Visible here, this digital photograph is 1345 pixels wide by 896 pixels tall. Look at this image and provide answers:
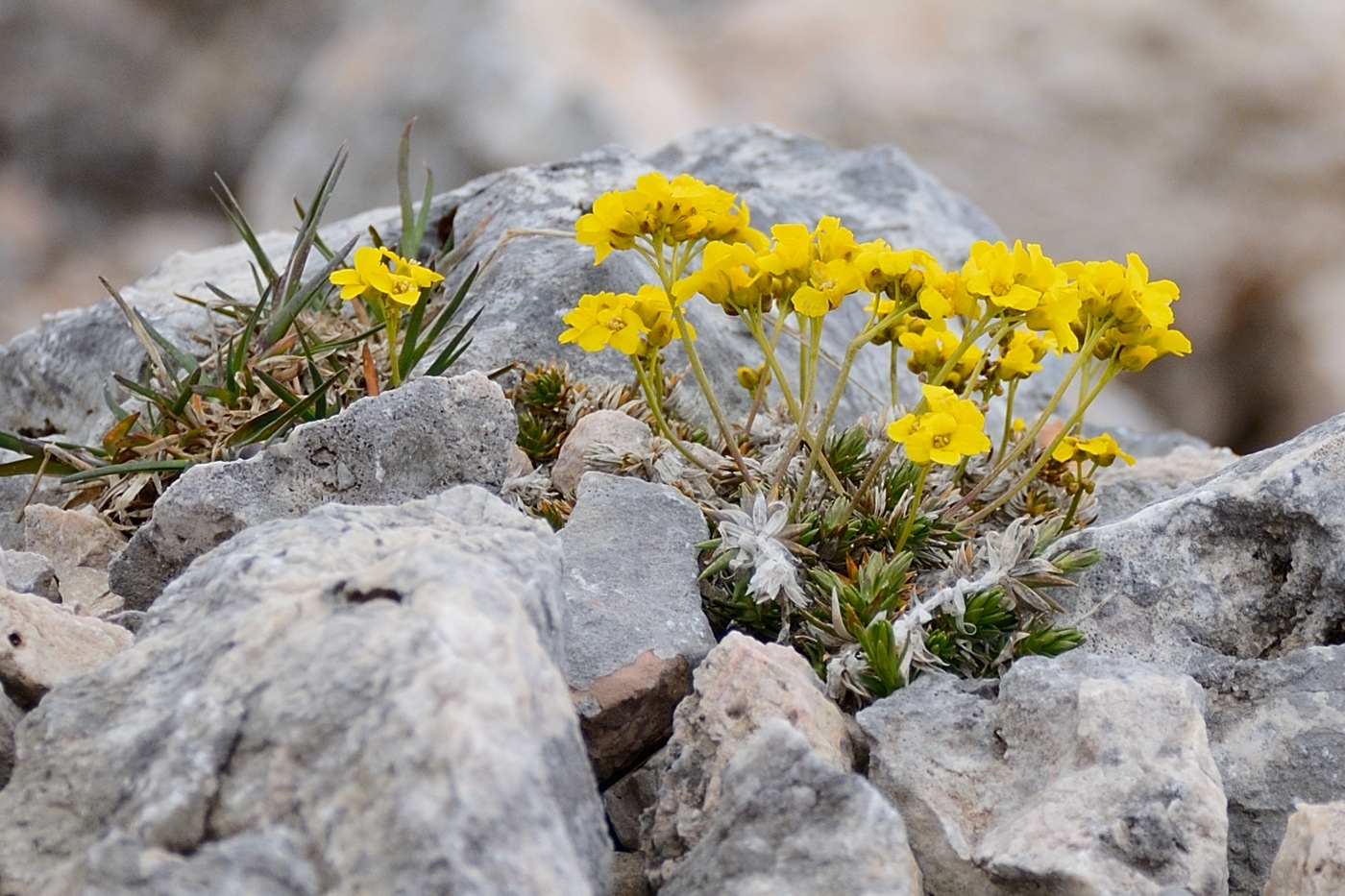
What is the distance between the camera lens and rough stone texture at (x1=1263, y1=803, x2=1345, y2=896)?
7.25 ft

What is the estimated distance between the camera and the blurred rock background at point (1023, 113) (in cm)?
1489

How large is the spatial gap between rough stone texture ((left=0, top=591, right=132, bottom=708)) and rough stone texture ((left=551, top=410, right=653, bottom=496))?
1430 mm

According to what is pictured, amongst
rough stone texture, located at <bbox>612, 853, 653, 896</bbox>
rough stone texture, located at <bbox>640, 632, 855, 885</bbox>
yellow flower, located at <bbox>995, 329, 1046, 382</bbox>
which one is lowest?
rough stone texture, located at <bbox>612, 853, 653, 896</bbox>

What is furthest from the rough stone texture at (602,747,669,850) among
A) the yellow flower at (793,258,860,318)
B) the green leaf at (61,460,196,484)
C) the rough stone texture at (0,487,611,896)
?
the green leaf at (61,460,196,484)

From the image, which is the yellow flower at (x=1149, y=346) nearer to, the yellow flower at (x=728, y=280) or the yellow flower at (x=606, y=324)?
the yellow flower at (x=728, y=280)

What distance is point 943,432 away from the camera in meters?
2.78

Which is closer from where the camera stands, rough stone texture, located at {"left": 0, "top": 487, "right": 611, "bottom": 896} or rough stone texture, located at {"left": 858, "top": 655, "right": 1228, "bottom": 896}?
rough stone texture, located at {"left": 0, "top": 487, "right": 611, "bottom": 896}

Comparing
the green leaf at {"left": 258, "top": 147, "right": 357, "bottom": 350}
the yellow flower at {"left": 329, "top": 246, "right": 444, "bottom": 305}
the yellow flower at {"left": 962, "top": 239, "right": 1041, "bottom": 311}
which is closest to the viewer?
the yellow flower at {"left": 962, "top": 239, "right": 1041, "bottom": 311}

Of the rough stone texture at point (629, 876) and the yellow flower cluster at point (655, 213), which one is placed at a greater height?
the yellow flower cluster at point (655, 213)

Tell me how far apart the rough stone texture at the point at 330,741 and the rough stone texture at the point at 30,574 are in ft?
2.94

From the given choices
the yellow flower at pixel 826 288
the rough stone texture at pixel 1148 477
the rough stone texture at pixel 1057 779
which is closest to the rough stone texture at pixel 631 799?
the rough stone texture at pixel 1057 779

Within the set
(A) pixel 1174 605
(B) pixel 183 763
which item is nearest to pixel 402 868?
(B) pixel 183 763

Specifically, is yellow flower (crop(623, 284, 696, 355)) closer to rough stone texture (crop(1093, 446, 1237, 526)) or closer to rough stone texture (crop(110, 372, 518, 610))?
rough stone texture (crop(110, 372, 518, 610))

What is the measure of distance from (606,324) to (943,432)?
91 centimetres
